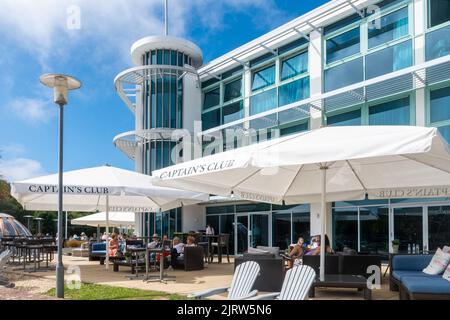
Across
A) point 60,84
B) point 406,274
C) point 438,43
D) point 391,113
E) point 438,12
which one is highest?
point 438,12

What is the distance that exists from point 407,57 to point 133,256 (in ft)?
36.0

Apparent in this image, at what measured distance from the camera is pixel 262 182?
8.99 meters

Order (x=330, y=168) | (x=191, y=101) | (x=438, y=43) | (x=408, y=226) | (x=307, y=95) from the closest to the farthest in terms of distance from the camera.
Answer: (x=330, y=168) → (x=438, y=43) → (x=408, y=226) → (x=307, y=95) → (x=191, y=101)

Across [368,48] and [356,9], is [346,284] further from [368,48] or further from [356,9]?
[356,9]

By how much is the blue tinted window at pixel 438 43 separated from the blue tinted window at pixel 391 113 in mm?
1642

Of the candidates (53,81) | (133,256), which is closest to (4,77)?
(53,81)

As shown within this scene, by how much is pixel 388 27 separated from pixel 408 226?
698cm

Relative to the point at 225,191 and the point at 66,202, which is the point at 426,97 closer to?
the point at 225,191

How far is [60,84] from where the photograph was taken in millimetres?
8312

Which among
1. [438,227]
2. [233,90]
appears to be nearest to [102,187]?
[438,227]

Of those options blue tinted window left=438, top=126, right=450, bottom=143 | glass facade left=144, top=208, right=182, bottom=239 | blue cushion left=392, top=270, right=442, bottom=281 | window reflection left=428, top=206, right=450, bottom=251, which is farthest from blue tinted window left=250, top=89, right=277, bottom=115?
blue cushion left=392, top=270, right=442, bottom=281

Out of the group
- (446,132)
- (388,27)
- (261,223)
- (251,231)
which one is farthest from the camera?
(251,231)

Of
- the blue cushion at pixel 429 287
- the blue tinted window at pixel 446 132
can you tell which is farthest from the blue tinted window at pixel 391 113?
the blue cushion at pixel 429 287
